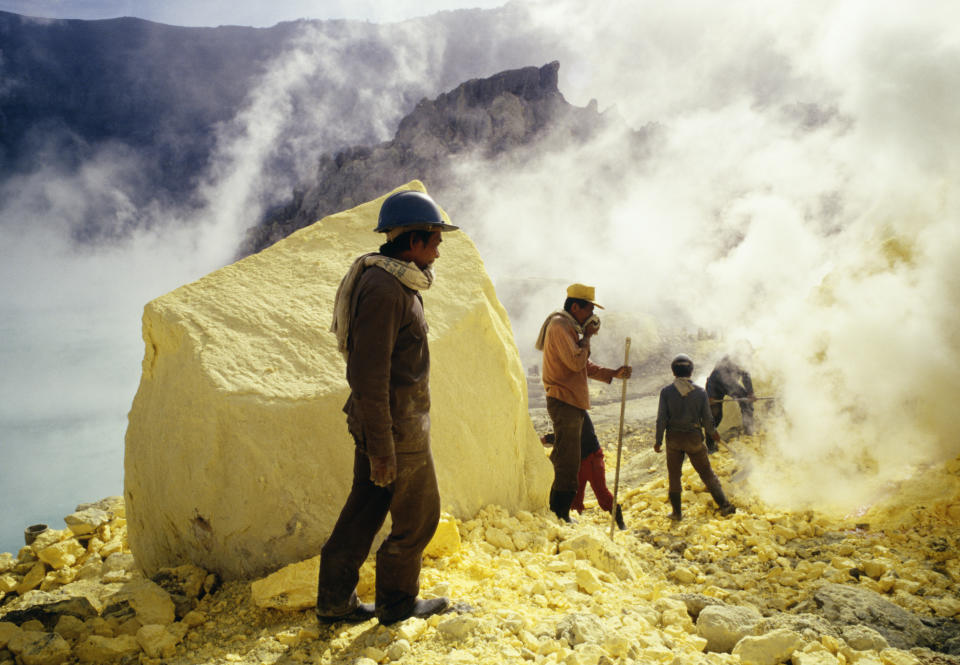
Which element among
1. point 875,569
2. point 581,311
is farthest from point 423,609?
point 875,569

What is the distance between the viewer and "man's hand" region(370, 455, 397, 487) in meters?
2.00

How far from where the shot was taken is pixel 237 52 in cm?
4194

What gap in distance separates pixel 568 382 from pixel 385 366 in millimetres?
2230

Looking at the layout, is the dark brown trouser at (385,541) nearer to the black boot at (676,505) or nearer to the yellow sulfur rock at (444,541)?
the yellow sulfur rock at (444,541)

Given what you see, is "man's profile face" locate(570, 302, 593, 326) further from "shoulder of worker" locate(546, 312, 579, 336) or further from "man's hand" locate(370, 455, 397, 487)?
"man's hand" locate(370, 455, 397, 487)

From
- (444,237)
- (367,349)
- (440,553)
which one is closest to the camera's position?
(367,349)

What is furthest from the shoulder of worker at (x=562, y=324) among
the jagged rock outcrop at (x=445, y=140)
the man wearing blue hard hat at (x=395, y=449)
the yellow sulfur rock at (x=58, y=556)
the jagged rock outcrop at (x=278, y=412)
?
the jagged rock outcrop at (x=445, y=140)

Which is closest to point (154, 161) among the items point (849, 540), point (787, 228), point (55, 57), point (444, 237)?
point (55, 57)

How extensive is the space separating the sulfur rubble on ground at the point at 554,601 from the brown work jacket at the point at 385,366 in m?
0.71

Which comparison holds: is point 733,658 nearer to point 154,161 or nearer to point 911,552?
point 911,552

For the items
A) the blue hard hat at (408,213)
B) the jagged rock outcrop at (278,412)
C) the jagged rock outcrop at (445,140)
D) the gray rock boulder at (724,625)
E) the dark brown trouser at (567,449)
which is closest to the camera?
the blue hard hat at (408,213)

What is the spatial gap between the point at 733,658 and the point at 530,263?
124ft

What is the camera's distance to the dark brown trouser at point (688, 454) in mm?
4891

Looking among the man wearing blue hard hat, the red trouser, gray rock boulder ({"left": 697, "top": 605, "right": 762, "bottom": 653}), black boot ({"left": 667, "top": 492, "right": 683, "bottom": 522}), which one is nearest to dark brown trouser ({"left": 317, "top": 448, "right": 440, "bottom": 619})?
the man wearing blue hard hat
